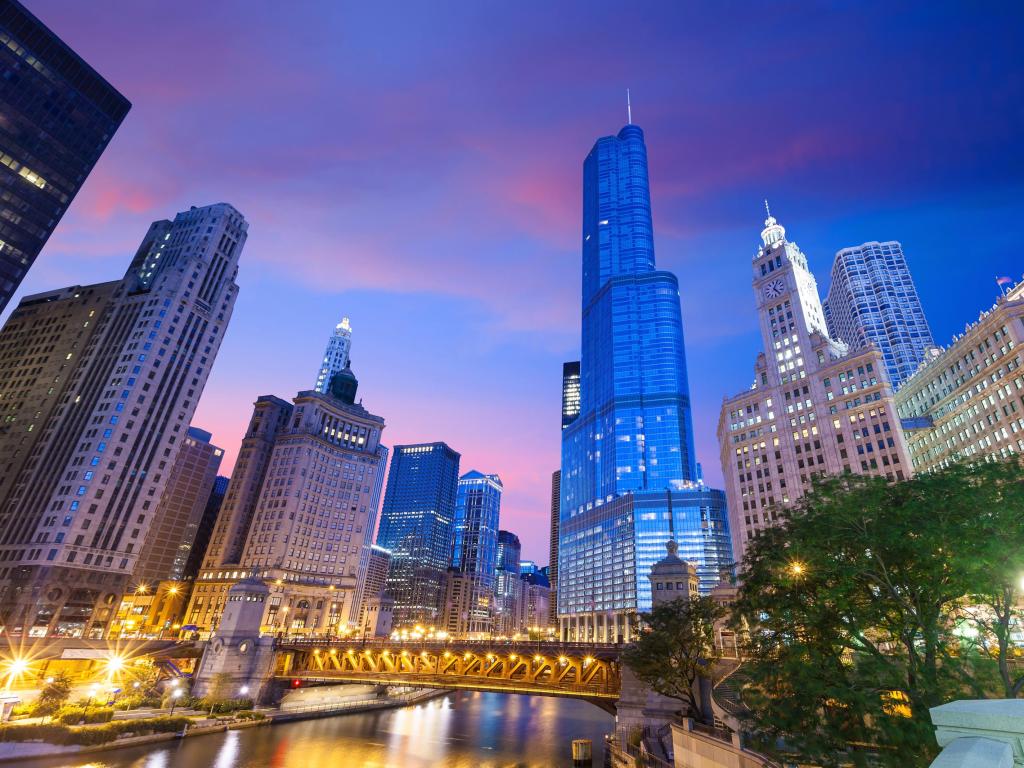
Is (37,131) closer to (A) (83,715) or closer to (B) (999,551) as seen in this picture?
(A) (83,715)

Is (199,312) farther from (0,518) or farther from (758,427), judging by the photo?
(758,427)

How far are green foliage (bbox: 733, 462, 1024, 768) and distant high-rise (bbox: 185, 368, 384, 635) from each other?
130 m

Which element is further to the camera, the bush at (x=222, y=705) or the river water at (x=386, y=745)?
the bush at (x=222, y=705)

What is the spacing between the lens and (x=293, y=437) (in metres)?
166

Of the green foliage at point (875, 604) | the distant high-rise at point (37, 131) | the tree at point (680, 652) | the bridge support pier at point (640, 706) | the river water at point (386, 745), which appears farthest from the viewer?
the distant high-rise at point (37, 131)

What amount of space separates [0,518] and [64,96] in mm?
94622

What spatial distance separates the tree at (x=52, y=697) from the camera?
58906 millimetres

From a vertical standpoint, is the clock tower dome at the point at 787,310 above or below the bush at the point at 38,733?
above

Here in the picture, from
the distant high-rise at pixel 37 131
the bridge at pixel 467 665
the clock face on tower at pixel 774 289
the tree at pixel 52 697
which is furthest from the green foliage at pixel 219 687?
the clock face on tower at pixel 774 289

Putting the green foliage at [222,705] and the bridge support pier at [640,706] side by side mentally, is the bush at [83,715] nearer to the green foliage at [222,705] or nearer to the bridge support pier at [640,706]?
the green foliage at [222,705]

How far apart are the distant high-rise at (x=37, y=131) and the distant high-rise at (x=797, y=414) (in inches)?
6429

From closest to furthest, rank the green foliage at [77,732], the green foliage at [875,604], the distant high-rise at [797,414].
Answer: the green foliage at [875,604] < the green foliage at [77,732] < the distant high-rise at [797,414]

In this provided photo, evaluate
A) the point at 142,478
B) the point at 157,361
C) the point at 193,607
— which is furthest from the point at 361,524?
the point at 157,361

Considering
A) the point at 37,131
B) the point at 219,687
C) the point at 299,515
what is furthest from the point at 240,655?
the point at 37,131
